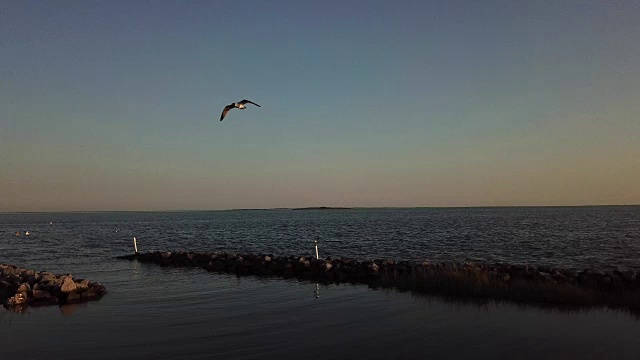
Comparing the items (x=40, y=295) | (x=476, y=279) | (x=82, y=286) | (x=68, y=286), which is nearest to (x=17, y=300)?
(x=40, y=295)

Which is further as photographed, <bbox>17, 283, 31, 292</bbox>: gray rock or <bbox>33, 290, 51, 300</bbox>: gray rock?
<bbox>17, 283, 31, 292</bbox>: gray rock

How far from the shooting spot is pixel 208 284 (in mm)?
20906

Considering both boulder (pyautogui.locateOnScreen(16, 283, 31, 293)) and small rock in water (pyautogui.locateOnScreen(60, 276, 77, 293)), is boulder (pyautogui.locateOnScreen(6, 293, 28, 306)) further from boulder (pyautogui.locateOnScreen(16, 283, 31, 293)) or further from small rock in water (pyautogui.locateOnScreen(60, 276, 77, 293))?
small rock in water (pyautogui.locateOnScreen(60, 276, 77, 293))

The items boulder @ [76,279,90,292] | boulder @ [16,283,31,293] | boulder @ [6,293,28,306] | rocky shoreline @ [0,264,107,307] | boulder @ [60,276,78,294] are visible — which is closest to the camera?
boulder @ [6,293,28,306]

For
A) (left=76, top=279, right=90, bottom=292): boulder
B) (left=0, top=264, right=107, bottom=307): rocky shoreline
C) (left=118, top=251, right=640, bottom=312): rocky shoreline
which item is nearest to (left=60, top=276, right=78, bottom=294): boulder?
(left=0, top=264, right=107, bottom=307): rocky shoreline

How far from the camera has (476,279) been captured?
1627cm

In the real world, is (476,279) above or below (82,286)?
above

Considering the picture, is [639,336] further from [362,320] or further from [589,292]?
[362,320]

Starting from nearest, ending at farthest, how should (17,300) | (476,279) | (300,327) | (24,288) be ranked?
(300,327)
(17,300)
(476,279)
(24,288)

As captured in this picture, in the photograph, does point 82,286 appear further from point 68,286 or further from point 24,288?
point 24,288

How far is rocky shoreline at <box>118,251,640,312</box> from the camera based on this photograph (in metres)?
14.3

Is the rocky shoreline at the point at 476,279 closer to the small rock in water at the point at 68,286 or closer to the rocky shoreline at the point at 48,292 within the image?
the rocky shoreline at the point at 48,292

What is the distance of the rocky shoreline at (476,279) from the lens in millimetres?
14336

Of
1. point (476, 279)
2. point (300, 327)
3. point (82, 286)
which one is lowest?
point (300, 327)
